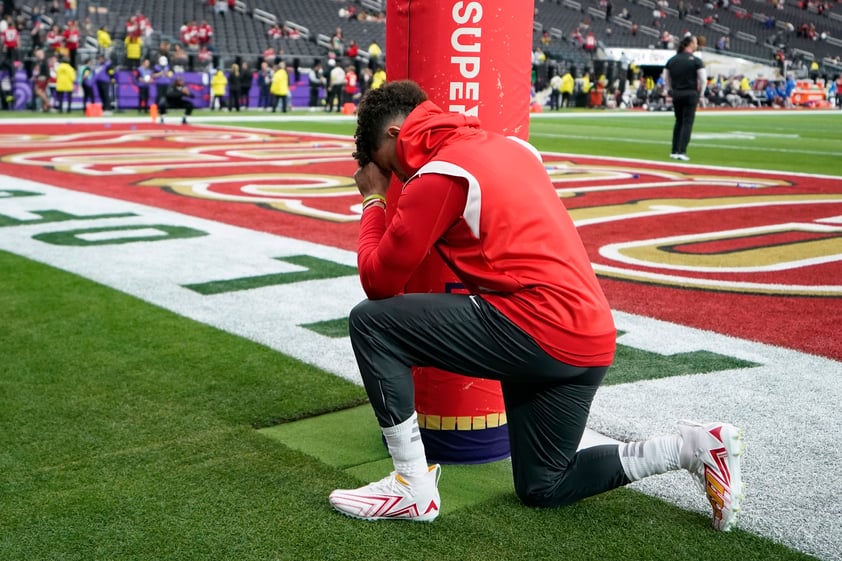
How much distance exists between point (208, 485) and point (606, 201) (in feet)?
26.1

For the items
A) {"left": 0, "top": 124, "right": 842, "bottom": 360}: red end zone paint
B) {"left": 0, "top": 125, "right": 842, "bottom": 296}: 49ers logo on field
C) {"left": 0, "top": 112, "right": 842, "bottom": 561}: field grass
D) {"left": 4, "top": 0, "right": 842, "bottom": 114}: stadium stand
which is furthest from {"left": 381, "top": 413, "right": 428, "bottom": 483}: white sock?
{"left": 4, "top": 0, "right": 842, "bottom": 114}: stadium stand

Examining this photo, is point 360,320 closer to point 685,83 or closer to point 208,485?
point 208,485

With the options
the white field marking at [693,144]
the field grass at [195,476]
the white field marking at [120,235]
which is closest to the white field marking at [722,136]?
the white field marking at [693,144]

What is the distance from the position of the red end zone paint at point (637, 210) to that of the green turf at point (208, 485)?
230cm

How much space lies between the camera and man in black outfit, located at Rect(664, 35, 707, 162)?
15164 mm

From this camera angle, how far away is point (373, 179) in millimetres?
3232

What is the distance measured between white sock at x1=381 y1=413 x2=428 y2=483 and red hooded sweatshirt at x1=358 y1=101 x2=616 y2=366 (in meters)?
0.44

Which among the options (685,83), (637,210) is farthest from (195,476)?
(685,83)

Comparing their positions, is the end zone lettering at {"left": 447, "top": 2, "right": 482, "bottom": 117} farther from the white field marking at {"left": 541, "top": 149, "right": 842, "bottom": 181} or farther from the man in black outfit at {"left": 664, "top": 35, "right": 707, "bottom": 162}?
the man in black outfit at {"left": 664, "top": 35, "right": 707, "bottom": 162}

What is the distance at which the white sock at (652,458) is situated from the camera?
3.14 meters

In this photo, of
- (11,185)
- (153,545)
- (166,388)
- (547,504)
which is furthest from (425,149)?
(11,185)

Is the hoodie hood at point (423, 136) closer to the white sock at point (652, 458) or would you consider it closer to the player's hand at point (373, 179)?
the player's hand at point (373, 179)

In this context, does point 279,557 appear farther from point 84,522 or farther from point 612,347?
point 612,347

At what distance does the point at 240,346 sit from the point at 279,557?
235cm
